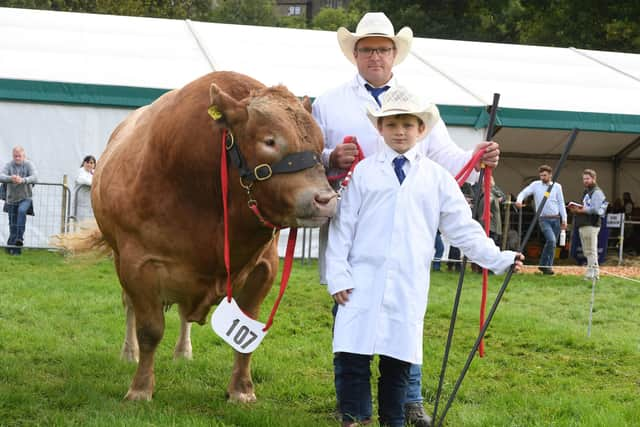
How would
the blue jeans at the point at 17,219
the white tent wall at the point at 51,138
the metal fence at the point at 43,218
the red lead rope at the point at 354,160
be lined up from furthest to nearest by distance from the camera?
the white tent wall at the point at 51,138, the metal fence at the point at 43,218, the blue jeans at the point at 17,219, the red lead rope at the point at 354,160

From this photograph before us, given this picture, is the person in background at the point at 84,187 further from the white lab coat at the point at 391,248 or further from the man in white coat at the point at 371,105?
the white lab coat at the point at 391,248

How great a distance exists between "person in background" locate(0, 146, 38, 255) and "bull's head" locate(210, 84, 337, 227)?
30.8 feet

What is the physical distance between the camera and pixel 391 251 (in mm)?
4160

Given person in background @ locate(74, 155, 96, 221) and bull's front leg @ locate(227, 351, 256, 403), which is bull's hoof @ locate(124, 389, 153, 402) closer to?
bull's front leg @ locate(227, 351, 256, 403)

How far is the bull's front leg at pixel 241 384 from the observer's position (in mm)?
5223

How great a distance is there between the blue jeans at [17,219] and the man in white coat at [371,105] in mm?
9355

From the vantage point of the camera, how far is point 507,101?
588 inches

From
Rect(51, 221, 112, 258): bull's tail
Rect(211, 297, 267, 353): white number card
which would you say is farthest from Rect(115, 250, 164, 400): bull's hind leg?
Rect(51, 221, 112, 258): bull's tail

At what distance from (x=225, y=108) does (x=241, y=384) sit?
176 cm

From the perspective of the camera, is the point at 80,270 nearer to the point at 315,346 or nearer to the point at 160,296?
the point at 315,346

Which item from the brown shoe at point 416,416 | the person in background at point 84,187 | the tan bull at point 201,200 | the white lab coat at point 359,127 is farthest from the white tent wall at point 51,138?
the brown shoe at point 416,416

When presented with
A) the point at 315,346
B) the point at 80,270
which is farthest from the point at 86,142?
the point at 315,346

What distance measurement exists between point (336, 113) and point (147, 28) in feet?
46.0

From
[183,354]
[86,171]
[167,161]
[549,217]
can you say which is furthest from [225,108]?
[549,217]
